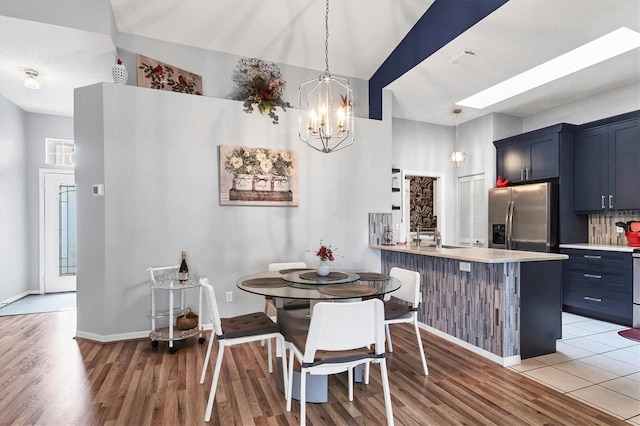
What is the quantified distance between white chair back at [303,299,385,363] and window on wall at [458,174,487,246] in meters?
4.58

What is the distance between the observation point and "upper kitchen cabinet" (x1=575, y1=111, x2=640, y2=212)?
4.25 metres

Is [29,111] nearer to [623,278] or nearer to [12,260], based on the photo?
[12,260]

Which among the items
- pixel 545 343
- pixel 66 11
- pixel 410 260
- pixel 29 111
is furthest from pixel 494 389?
pixel 29 111

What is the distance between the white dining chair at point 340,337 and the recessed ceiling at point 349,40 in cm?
300

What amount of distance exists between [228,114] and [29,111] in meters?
3.90

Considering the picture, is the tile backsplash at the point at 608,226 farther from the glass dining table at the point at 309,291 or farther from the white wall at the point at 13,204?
the white wall at the point at 13,204

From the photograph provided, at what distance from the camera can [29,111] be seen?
555 cm

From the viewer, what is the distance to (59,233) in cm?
576

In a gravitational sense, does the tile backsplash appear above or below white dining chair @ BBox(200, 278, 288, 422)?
above

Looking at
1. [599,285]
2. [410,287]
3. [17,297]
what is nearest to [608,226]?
[599,285]

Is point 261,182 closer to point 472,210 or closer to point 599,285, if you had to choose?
point 472,210

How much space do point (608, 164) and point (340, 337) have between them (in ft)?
15.2

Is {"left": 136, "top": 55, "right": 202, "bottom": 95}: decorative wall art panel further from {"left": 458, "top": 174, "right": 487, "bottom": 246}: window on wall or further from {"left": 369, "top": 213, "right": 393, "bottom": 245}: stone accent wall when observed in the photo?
{"left": 458, "top": 174, "right": 487, "bottom": 246}: window on wall

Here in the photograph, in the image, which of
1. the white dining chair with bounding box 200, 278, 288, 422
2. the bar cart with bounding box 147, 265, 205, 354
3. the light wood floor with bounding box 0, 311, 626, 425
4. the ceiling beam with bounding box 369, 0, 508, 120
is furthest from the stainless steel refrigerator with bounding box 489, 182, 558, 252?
the bar cart with bounding box 147, 265, 205, 354
